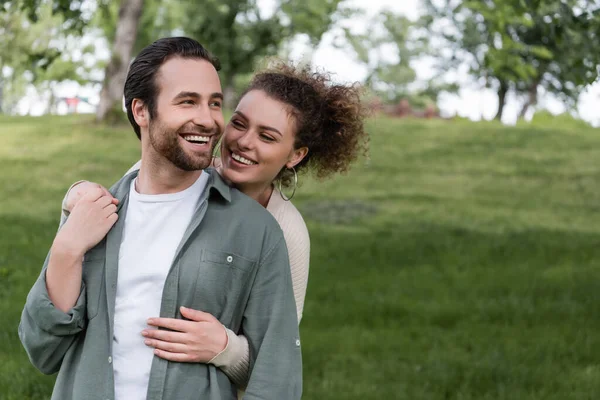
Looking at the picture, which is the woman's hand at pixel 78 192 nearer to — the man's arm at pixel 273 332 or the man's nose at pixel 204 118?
the man's nose at pixel 204 118

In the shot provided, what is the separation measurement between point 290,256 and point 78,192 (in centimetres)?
78

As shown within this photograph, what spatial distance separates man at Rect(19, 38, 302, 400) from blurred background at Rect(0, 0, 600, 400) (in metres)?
1.07

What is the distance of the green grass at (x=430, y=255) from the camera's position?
6266 millimetres

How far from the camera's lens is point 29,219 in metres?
11.5

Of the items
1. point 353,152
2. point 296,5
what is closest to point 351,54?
point 296,5

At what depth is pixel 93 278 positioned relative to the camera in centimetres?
268

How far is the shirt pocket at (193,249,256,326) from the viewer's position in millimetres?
2662

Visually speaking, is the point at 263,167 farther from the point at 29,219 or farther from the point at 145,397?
the point at 29,219

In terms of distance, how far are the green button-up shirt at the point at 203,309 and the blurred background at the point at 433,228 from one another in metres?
1.21

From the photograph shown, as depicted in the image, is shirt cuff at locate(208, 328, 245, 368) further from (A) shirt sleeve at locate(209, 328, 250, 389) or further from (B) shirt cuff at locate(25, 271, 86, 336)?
(B) shirt cuff at locate(25, 271, 86, 336)

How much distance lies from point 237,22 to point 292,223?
26.6 m

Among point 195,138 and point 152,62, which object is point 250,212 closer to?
point 195,138

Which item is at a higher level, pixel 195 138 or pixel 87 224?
pixel 195 138

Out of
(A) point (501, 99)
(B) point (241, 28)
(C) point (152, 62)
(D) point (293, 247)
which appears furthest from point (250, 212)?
(A) point (501, 99)
